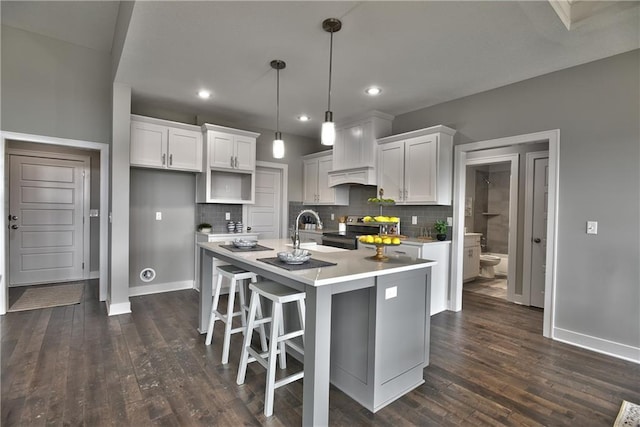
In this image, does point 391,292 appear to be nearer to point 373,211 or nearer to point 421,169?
point 421,169

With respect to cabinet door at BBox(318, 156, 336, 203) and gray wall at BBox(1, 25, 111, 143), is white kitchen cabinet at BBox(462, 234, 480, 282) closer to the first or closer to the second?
cabinet door at BBox(318, 156, 336, 203)

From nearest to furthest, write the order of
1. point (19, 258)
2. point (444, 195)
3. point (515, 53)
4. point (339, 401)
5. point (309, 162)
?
point (339, 401) → point (515, 53) → point (444, 195) → point (19, 258) → point (309, 162)

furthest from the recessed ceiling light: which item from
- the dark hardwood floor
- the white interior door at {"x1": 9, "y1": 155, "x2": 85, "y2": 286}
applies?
the white interior door at {"x1": 9, "y1": 155, "x2": 85, "y2": 286}

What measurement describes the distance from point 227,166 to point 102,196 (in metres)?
1.60

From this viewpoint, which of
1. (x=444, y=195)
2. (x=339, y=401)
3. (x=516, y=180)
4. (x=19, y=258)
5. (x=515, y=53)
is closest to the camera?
(x=339, y=401)

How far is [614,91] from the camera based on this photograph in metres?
2.82

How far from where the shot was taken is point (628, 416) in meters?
1.96

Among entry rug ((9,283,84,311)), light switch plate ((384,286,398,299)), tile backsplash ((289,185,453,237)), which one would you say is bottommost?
entry rug ((9,283,84,311))

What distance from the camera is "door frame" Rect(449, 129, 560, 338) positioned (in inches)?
123

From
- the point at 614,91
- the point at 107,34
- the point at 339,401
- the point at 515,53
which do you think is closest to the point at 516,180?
the point at 614,91

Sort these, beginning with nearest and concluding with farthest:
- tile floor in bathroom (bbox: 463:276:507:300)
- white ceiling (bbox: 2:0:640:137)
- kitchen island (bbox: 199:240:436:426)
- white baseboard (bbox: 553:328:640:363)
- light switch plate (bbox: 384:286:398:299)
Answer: kitchen island (bbox: 199:240:436:426)
light switch plate (bbox: 384:286:398:299)
white ceiling (bbox: 2:0:640:137)
white baseboard (bbox: 553:328:640:363)
tile floor in bathroom (bbox: 463:276:507:300)

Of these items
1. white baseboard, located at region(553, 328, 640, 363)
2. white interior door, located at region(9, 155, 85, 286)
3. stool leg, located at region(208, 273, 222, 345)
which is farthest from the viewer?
white interior door, located at region(9, 155, 85, 286)

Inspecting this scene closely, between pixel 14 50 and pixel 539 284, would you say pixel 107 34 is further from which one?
pixel 539 284

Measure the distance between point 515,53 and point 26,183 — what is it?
255 inches
